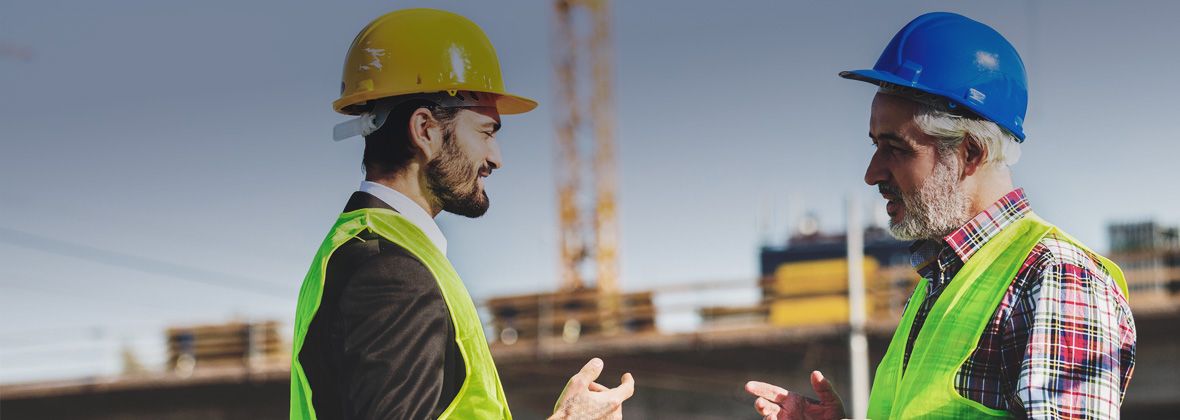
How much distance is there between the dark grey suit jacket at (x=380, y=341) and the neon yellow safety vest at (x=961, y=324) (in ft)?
3.12

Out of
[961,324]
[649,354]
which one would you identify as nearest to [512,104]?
[961,324]

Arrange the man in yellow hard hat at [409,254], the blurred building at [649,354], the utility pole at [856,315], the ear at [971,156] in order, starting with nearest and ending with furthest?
the man in yellow hard hat at [409,254] < the ear at [971,156] < the utility pole at [856,315] < the blurred building at [649,354]

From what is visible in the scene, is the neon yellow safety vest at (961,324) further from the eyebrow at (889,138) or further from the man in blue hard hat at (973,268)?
the eyebrow at (889,138)

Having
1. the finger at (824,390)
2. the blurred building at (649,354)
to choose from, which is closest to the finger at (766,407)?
the finger at (824,390)

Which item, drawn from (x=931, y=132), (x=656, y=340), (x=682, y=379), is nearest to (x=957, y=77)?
(x=931, y=132)

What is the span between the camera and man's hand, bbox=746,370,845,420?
11.1 feet

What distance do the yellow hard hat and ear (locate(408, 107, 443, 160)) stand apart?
0.06m

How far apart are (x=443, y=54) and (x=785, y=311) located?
25.8m

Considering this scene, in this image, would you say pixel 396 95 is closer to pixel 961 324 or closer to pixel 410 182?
pixel 410 182

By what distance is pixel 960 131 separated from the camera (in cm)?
316

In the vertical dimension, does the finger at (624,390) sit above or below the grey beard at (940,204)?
below

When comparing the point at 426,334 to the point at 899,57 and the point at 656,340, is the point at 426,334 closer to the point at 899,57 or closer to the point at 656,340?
the point at 899,57

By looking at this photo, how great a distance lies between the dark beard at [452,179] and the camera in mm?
3252

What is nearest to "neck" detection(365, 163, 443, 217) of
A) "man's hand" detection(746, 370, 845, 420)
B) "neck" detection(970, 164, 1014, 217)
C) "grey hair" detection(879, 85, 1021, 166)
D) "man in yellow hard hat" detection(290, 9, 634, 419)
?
"man in yellow hard hat" detection(290, 9, 634, 419)
